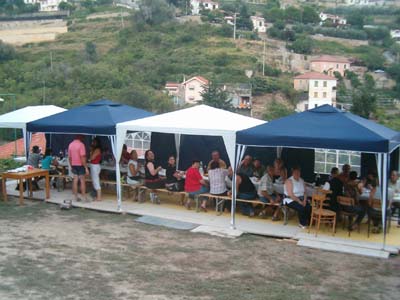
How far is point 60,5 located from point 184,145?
105 metres

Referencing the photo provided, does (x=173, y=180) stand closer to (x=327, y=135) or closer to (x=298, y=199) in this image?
(x=298, y=199)

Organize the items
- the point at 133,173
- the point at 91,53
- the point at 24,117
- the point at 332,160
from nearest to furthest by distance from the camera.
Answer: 1. the point at 133,173
2. the point at 332,160
3. the point at 24,117
4. the point at 91,53

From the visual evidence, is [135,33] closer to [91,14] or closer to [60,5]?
[91,14]

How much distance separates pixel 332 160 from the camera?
33.1 ft

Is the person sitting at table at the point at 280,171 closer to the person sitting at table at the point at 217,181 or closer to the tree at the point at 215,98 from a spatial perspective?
the person sitting at table at the point at 217,181

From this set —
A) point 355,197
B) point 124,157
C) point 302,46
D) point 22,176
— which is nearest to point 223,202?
point 355,197

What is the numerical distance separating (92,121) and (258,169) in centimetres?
319

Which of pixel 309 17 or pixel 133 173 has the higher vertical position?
pixel 309 17

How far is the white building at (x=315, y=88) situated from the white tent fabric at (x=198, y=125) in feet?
175

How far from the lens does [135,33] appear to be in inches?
3088

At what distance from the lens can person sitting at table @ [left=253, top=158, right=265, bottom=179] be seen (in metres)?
9.22

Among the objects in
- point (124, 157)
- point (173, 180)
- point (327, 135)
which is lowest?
point (173, 180)

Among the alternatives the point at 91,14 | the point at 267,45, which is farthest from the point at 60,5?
the point at 267,45

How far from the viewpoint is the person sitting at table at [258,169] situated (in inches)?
363
